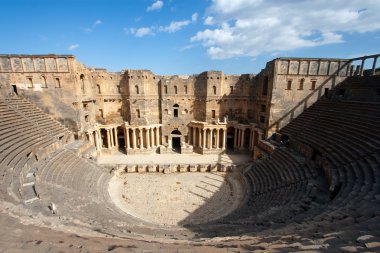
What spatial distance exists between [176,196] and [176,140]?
12.3 meters

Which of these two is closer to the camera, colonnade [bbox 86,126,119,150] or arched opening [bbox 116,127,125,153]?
colonnade [bbox 86,126,119,150]

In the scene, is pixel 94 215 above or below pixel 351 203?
below

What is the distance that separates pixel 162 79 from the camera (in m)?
23.7

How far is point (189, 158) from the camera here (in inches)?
865

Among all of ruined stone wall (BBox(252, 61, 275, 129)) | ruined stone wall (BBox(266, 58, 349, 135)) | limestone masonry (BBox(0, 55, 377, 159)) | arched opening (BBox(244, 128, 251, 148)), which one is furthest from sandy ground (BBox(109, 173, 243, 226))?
ruined stone wall (BBox(266, 58, 349, 135))

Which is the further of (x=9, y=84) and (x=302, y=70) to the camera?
(x=302, y=70)

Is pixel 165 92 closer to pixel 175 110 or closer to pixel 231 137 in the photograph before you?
pixel 175 110

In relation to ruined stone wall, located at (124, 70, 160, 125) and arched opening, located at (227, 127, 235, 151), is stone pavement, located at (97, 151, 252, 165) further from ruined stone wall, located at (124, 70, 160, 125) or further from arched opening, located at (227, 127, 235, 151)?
ruined stone wall, located at (124, 70, 160, 125)

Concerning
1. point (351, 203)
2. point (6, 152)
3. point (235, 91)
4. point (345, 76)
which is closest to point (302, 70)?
point (345, 76)

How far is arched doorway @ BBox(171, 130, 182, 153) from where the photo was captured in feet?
81.9

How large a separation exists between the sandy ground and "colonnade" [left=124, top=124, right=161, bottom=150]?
21.3 feet

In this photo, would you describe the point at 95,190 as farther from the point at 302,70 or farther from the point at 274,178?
the point at 302,70

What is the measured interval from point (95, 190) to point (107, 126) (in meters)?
11.2

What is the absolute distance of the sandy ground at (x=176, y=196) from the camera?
12.0m
